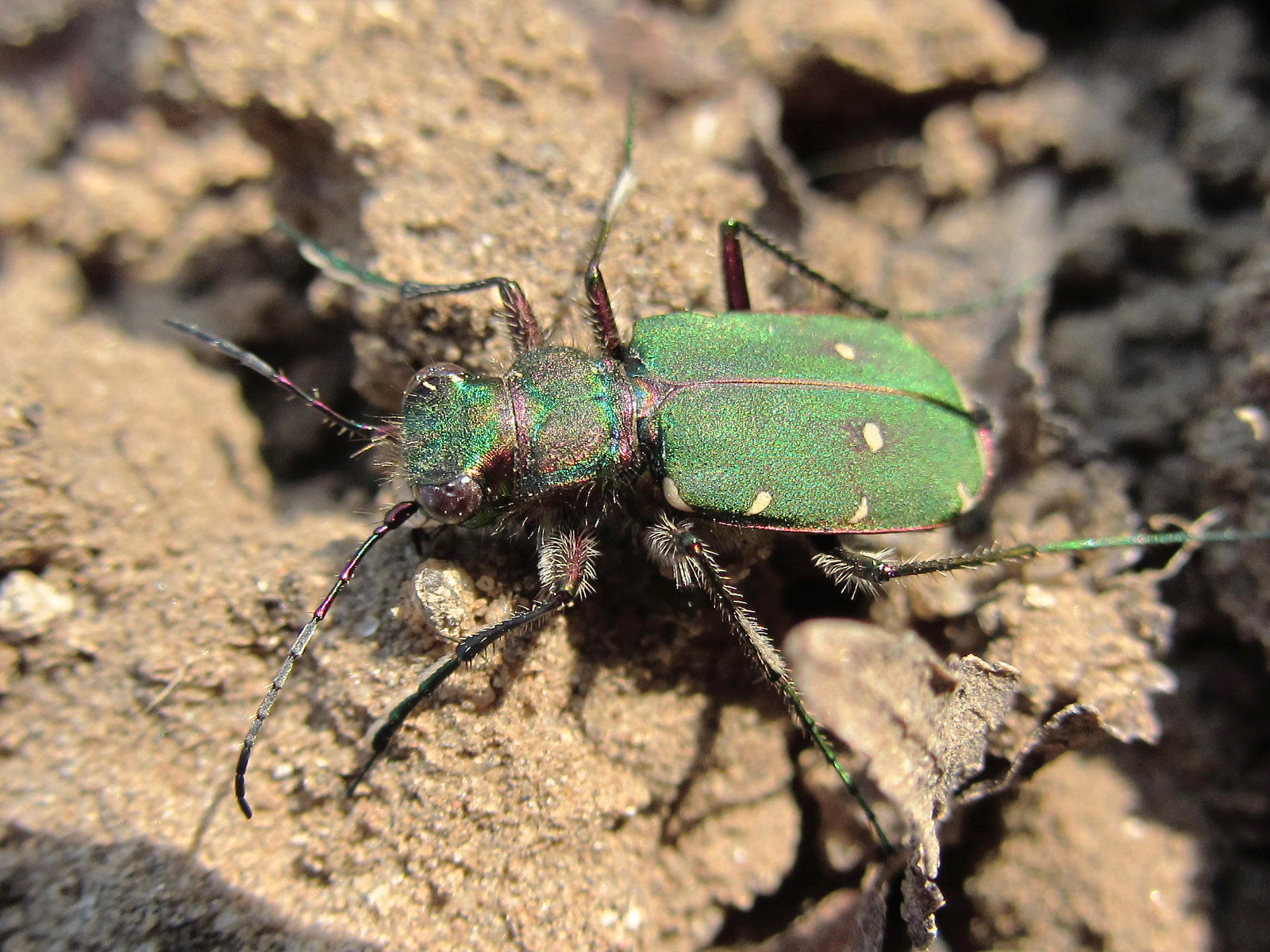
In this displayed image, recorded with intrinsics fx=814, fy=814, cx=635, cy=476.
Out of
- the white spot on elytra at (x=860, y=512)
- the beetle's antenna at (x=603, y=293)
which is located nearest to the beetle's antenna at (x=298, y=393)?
the beetle's antenna at (x=603, y=293)

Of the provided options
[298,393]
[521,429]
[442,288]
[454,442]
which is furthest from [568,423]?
[298,393]

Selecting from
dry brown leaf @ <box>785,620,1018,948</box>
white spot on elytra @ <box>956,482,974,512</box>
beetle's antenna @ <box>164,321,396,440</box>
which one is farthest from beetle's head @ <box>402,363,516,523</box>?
white spot on elytra @ <box>956,482,974,512</box>

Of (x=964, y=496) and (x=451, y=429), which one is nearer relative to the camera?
(x=451, y=429)

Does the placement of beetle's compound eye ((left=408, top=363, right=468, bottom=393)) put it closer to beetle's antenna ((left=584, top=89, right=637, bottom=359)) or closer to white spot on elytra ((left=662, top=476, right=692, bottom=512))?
beetle's antenna ((left=584, top=89, right=637, bottom=359))

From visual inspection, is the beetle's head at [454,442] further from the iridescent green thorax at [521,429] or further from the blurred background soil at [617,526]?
the blurred background soil at [617,526]

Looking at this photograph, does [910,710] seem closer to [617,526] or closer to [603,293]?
[617,526]

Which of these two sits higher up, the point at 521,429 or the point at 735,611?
the point at 521,429

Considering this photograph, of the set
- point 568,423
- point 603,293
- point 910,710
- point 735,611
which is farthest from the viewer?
point 603,293
